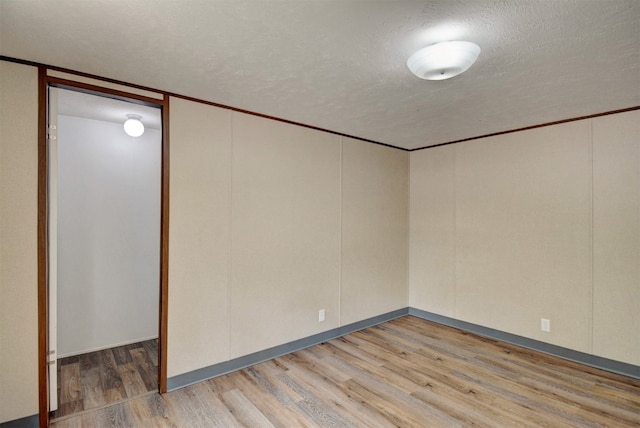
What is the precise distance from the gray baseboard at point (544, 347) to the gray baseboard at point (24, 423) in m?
4.20

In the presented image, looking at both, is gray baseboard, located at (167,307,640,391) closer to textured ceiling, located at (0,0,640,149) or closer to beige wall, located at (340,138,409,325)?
beige wall, located at (340,138,409,325)

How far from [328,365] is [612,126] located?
11.8 ft

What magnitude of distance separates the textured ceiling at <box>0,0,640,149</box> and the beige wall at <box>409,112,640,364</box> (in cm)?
58

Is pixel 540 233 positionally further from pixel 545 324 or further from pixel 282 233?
pixel 282 233

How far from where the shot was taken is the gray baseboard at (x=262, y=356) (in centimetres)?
270

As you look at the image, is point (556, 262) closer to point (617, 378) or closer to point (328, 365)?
point (617, 378)

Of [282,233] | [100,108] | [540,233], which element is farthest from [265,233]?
[540,233]

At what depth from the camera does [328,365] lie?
10.3 ft

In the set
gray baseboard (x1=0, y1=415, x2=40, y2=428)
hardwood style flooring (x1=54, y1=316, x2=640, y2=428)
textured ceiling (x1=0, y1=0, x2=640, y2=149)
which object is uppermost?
textured ceiling (x1=0, y1=0, x2=640, y2=149)

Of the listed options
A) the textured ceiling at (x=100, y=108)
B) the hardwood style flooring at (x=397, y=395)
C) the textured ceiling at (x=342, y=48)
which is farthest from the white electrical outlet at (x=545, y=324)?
the textured ceiling at (x=100, y=108)

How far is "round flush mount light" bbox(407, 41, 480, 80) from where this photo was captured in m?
1.79

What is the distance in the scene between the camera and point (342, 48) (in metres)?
1.91

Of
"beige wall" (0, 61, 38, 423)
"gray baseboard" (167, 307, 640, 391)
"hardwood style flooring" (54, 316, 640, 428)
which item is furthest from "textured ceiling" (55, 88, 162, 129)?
"hardwood style flooring" (54, 316, 640, 428)

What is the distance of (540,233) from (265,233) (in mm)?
2997
